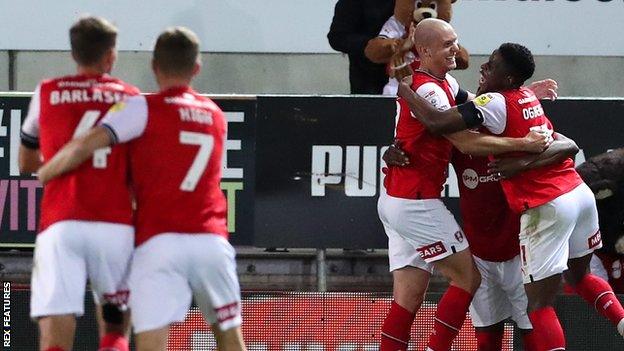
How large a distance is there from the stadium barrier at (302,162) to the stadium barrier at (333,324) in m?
0.56

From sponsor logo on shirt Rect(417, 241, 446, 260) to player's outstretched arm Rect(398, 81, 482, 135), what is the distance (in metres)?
0.65

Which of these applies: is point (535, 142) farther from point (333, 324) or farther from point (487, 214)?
point (333, 324)

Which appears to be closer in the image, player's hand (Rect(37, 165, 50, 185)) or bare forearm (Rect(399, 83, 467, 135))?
player's hand (Rect(37, 165, 50, 185))

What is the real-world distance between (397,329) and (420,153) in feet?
3.47

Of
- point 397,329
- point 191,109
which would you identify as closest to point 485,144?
point 397,329

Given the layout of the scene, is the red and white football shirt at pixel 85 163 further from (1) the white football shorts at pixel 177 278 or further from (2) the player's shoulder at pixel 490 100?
(2) the player's shoulder at pixel 490 100

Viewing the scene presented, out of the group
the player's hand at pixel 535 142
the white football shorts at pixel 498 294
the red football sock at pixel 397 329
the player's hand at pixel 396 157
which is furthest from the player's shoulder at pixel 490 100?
the red football sock at pixel 397 329

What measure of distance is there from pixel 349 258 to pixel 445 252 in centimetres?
180

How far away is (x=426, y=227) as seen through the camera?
8320mm

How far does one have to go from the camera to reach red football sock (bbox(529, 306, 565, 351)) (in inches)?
317

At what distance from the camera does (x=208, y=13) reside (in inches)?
466

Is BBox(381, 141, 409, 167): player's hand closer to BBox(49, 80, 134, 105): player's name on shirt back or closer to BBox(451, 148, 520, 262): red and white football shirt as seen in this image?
BBox(451, 148, 520, 262): red and white football shirt

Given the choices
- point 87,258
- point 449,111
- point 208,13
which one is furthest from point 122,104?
point 208,13
